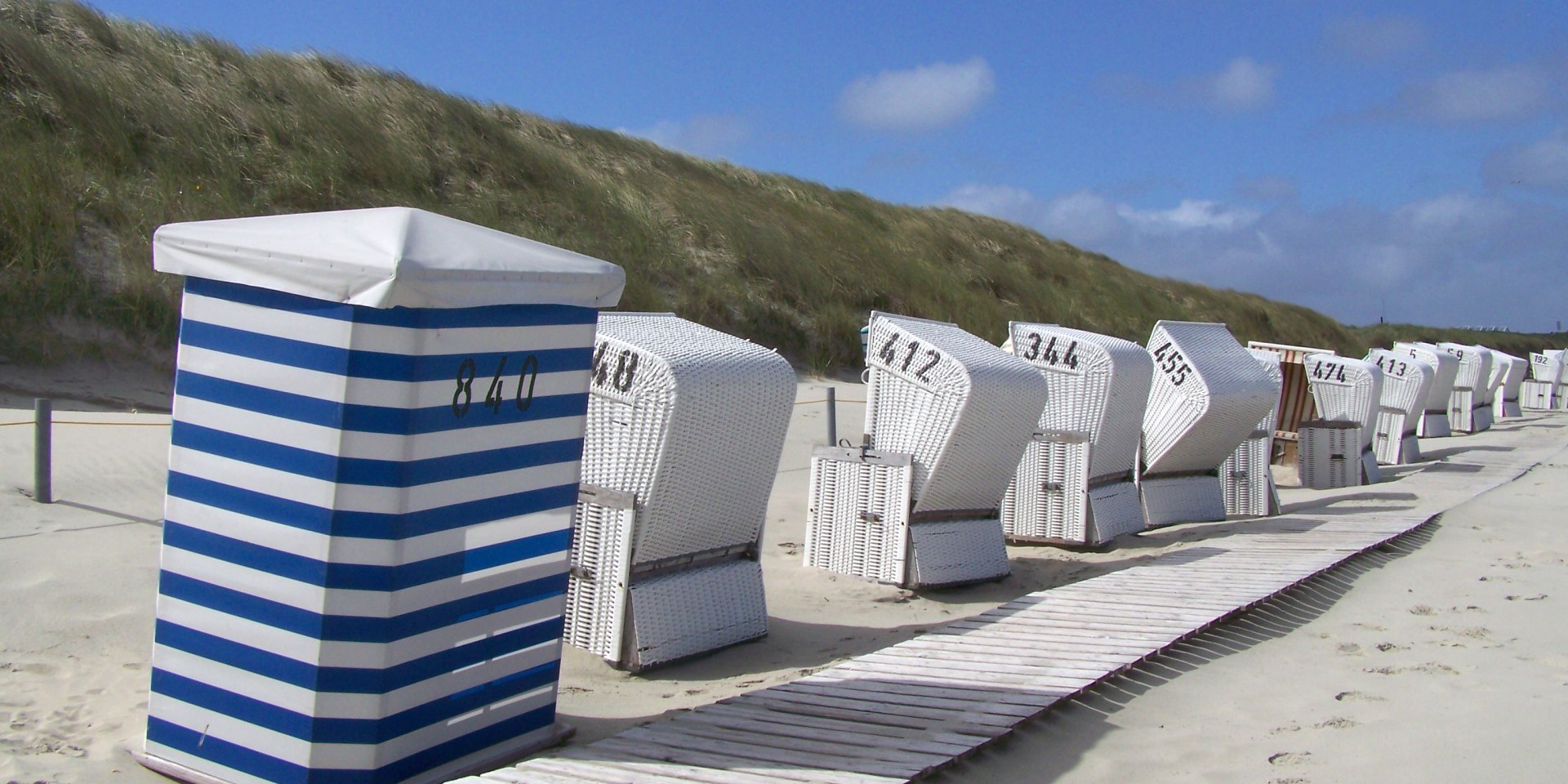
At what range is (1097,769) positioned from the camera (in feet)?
13.7

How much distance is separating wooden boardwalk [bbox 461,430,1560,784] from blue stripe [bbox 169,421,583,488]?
3.17 feet

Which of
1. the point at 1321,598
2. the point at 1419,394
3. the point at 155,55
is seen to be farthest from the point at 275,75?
the point at 1419,394

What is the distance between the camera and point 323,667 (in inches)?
145

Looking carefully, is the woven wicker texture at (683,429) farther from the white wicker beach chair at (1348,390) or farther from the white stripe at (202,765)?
the white wicker beach chair at (1348,390)

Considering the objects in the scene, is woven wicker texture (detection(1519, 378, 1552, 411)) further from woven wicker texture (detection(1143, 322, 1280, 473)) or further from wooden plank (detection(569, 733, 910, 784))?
wooden plank (detection(569, 733, 910, 784))

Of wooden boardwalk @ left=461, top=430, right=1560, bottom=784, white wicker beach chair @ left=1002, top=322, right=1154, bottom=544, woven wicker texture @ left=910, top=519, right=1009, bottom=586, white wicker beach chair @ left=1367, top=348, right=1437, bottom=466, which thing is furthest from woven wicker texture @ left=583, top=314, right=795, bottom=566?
white wicker beach chair @ left=1367, top=348, right=1437, bottom=466

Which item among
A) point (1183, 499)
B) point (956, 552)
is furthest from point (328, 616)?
point (1183, 499)

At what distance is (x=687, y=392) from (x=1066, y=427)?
4678 millimetres

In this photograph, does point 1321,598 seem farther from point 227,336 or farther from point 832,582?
point 227,336

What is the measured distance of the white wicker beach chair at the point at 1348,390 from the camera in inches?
601

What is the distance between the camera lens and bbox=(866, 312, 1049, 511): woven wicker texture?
761cm

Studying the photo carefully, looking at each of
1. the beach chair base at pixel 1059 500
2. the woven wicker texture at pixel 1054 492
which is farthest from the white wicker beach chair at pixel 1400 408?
the woven wicker texture at pixel 1054 492

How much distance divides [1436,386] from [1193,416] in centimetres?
1378

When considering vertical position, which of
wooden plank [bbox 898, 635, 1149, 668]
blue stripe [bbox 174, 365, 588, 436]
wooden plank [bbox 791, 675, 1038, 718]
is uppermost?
blue stripe [bbox 174, 365, 588, 436]
